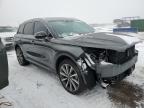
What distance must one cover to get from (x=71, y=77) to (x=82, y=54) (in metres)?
0.66

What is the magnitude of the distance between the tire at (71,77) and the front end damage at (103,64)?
18cm

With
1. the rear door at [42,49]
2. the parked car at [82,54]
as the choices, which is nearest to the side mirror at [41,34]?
the parked car at [82,54]

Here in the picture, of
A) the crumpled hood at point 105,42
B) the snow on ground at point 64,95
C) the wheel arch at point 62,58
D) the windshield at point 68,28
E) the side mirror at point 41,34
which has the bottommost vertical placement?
the snow on ground at point 64,95

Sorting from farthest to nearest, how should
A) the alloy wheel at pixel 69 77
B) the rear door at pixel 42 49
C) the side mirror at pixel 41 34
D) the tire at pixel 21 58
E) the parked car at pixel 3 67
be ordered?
the tire at pixel 21 58, the rear door at pixel 42 49, the side mirror at pixel 41 34, the alloy wheel at pixel 69 77, the parked car at pixel 3 67

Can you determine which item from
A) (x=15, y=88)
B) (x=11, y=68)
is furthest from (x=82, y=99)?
(x=11, y=68)

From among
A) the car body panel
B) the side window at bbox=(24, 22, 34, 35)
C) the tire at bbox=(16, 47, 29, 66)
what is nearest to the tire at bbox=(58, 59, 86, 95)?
the car body panel

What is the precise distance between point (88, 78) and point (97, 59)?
41 centimetres

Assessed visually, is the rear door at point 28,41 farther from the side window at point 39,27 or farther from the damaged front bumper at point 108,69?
the damaged front bumper at point 108,69

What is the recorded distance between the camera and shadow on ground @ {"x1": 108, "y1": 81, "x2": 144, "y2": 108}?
2.97m

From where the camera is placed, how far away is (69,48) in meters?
3.14

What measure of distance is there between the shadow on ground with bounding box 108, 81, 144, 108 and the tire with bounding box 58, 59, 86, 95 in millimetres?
746

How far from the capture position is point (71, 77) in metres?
3.27

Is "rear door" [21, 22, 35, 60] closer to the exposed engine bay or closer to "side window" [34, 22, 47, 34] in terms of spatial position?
"side window" [34, 22, 47, 34]

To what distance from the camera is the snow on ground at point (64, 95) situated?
306 cm
